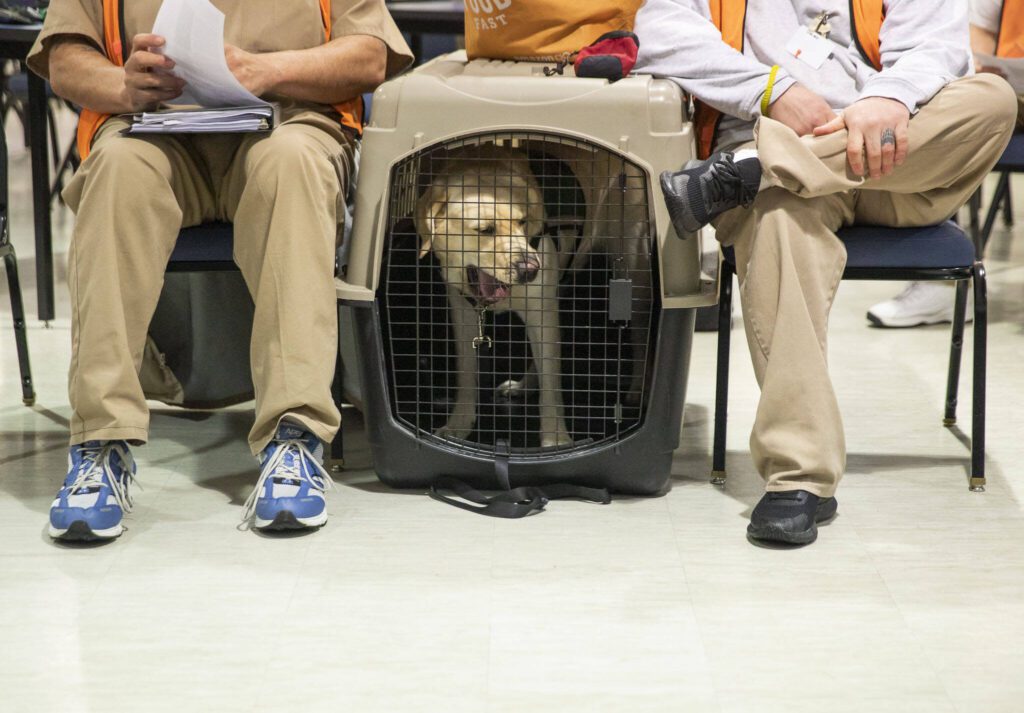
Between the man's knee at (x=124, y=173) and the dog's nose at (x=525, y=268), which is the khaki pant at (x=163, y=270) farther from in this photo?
the dog's nose at (x=525, y=268)

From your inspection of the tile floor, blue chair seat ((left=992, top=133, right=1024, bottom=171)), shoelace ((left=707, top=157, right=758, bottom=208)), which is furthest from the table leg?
blue chair seat ((left=992, top=133, right=1024, bottom=171))

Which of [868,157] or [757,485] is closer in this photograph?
[868,157]

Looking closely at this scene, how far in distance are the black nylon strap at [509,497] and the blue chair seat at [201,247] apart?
551 mm

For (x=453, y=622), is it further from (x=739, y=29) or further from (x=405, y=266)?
(x=739, y=29)

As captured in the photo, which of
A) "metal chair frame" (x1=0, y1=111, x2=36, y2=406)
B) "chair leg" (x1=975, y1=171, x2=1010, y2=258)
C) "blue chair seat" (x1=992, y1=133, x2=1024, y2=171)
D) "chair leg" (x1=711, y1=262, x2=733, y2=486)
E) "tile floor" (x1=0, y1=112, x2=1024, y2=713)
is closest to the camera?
"tile floor" (x1=0, y1=112, x2=1024, y2=713)

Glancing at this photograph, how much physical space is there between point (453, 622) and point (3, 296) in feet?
8.11

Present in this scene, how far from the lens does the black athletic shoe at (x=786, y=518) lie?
6.32ft

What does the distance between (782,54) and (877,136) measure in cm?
33

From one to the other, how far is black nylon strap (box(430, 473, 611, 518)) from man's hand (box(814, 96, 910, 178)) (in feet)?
2.28

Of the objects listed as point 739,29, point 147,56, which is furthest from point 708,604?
point 147,56

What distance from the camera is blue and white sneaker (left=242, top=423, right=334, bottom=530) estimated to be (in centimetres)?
197

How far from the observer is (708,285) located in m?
2.12

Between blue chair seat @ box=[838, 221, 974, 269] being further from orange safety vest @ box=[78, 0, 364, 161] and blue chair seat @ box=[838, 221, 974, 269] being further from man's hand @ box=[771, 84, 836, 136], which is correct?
orange safety vest @ box=[78, 0, 364, 161]

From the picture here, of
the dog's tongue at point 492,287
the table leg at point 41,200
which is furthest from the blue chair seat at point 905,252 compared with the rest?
the table leg at point 41,200
